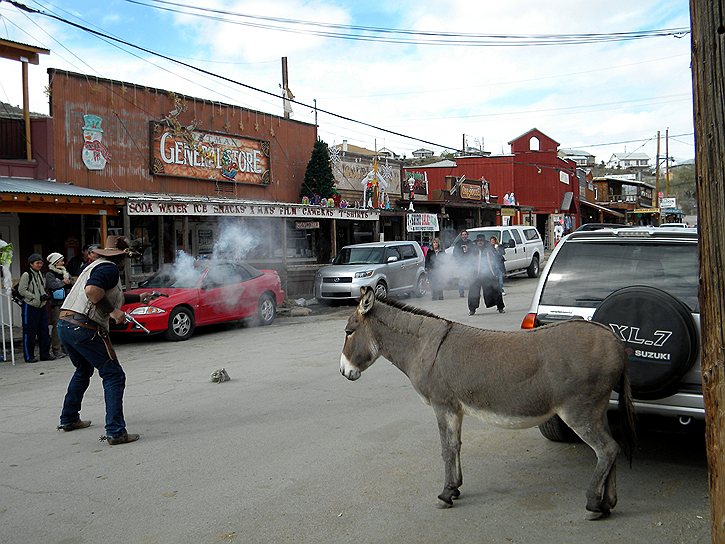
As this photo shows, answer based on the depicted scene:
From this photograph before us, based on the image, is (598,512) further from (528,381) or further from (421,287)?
(421,287)

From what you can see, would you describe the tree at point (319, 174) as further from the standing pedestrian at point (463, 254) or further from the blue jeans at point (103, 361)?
the blue jeans at point (103, 361)

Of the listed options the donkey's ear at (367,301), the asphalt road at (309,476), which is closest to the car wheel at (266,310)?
the asphalt road at (309,476)

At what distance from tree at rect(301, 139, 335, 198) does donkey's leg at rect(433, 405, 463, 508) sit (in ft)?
63.4

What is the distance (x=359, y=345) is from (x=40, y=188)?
11.7m

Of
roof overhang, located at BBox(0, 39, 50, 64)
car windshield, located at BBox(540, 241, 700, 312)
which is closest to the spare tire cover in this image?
car windshield, located at BBox(540, 241, 700, 312)

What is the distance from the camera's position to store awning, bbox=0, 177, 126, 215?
12.9 m

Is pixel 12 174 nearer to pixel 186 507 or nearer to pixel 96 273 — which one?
pixel 96 273

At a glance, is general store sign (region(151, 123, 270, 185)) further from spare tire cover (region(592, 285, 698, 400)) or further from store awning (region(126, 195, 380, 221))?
spare tire cover (region(592, 285, 698, 400))

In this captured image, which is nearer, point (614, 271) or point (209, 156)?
point (614, 271)

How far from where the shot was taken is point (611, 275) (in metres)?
5.51

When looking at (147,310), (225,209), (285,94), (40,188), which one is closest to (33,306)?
(147,310)

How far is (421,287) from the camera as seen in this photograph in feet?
68.4

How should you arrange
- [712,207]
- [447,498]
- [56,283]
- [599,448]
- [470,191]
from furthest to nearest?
[470,191]
[56,283]
[447,498]
[599,448]
[712,207]

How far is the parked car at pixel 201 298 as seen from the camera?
13.1m
